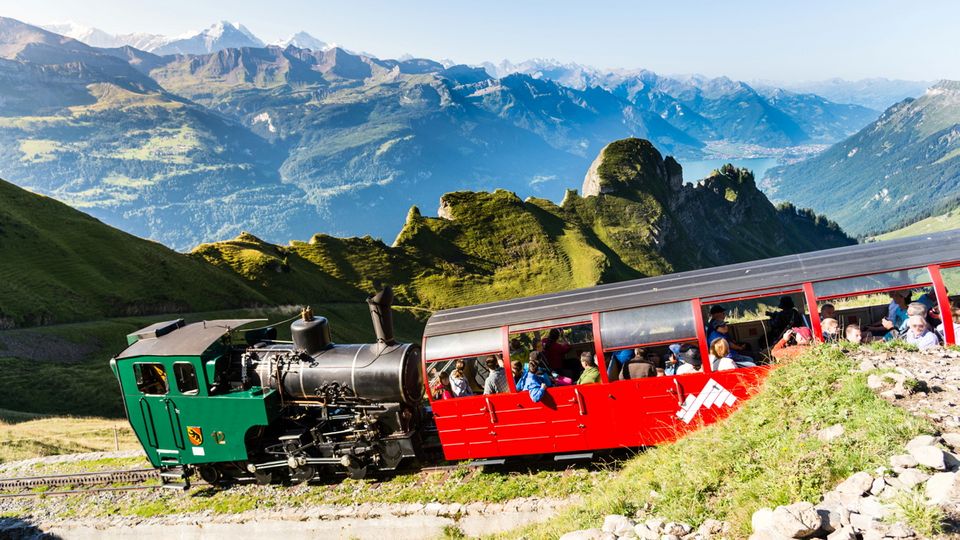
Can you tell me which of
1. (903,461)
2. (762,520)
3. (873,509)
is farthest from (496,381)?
(873,509)

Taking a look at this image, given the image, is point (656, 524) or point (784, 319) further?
point (784, 319)

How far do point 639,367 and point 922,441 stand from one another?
21.8 ft

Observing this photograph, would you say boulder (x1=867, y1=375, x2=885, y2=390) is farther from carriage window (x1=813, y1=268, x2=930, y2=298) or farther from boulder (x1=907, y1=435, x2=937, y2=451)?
carriage window (x1=813, y1=268, x2=930, y2=298)

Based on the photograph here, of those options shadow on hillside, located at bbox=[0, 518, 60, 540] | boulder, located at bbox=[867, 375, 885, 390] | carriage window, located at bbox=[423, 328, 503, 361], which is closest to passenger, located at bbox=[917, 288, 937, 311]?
boulder, located at bbox=[867, 375, 885, 390]

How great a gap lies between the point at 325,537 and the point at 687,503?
9559mm

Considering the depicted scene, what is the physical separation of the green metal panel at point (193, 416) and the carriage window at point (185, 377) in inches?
4.2

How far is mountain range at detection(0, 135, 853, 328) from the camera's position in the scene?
6556cm

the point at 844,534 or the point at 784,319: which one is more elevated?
the point at 784,319

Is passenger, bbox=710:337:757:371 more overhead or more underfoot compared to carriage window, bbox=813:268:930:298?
more underfoot

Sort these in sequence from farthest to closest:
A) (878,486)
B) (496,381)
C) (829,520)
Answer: (496,381) < (878,486) < (829,520)

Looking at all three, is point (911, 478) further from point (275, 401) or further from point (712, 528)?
point (275, 401)

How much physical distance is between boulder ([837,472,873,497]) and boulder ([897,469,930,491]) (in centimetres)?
31

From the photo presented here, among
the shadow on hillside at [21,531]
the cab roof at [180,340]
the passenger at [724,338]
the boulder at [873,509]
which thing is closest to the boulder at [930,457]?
the boulder at [873,509]

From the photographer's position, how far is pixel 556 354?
15.7m
